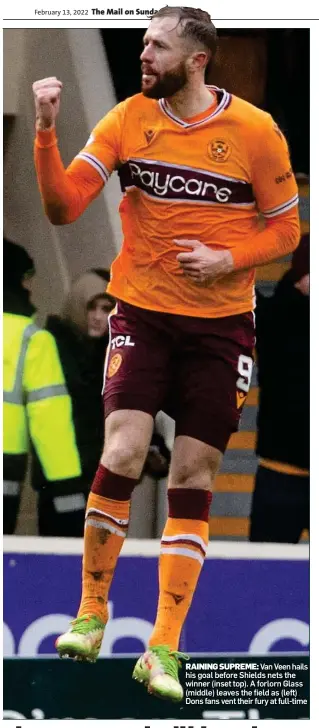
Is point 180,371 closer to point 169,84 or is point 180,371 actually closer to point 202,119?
point 202,119

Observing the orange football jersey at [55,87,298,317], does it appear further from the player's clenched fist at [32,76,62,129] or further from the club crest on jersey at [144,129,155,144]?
the player's clenched fist at [32,76,62,129]

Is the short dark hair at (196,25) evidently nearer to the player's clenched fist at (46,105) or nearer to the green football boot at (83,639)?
the player's clenched fist at (46,105)

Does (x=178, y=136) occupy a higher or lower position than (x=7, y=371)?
higher

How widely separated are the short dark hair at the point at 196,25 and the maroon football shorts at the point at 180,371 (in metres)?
0.95

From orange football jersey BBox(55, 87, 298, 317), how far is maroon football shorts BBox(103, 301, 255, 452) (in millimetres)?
60

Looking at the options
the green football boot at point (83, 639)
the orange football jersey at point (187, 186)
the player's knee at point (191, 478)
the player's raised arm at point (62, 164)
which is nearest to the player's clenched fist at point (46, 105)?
the player's raised arm at point (62, 164)

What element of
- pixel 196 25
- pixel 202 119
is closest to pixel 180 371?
pixel 202 119

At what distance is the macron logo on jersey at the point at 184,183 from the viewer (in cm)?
396

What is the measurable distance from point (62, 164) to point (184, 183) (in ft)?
1.40

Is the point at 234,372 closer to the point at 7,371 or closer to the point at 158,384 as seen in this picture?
the point at 158,384

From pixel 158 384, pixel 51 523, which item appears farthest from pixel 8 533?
pixel 158 384

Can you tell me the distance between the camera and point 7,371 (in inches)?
171
